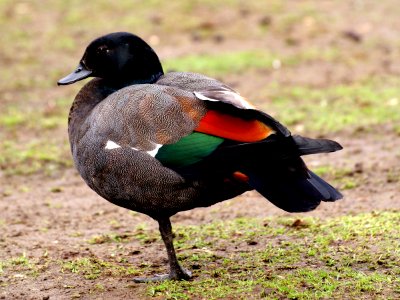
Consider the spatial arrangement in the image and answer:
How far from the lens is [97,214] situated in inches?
254

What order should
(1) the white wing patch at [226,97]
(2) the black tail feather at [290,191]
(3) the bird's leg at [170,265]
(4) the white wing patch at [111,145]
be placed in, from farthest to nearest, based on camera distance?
(3) the bird's leg at [170,265] → (4) the white wing patch at [111,145] → (1) the white wing patch at [226,97] → (2) the black tail feather at [290,191]

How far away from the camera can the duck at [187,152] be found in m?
4.28

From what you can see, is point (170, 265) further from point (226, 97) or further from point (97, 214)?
point (97, 214)

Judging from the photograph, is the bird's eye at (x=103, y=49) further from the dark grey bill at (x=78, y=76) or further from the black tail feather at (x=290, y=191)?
the black tail feather at (x=290, y=191)

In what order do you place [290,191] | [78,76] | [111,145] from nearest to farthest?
[290,191] < [111,145] < [78,76]

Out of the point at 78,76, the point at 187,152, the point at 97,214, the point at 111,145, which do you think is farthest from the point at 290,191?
the point at 97,214

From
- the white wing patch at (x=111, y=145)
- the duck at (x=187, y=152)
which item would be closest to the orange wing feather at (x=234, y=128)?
the duck at (x=187, y=152)

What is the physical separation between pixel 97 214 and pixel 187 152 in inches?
90.2

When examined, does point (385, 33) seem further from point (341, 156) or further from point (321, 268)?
point (321, 268)

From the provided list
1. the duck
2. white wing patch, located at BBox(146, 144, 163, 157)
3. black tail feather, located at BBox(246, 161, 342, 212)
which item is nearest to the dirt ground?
the duck

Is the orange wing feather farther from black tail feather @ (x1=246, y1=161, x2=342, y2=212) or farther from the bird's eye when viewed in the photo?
the bird's eye

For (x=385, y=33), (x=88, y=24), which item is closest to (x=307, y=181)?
(x=385, y=33)

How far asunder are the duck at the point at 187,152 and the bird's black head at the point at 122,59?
0.35m

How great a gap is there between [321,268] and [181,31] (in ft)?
24.6
